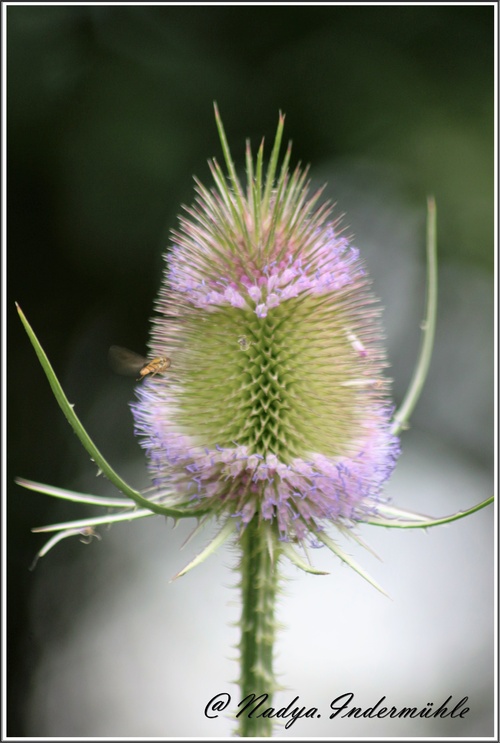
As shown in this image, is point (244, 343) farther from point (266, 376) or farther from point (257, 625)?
point (257, 625)

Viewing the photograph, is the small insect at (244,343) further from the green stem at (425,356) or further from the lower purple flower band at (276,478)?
the green stem at (425,356)

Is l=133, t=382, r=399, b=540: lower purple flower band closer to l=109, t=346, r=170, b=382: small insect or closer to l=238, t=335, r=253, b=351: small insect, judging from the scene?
l=109, t=346, r=170, b=382: small insect

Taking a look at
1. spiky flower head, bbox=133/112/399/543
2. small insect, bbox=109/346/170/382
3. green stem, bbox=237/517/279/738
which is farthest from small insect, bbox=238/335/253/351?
green stem, bbox=237/517/279/738

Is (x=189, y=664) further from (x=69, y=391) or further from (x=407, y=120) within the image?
(x=407, y=120)

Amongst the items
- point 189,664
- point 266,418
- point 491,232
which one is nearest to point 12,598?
point 189,664

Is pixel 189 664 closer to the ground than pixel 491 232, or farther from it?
closer to the ground

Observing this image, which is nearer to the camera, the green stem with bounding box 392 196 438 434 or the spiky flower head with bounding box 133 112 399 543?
the spiky flower head with bounding box 133 112 399 543

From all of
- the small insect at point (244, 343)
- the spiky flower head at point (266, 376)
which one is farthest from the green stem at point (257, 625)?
the small insect at point (244, 343)
